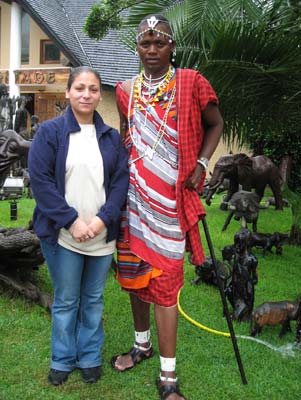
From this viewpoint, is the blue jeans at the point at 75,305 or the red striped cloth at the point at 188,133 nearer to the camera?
the red striped cloth at the point at 188,133

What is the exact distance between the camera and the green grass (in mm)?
2850

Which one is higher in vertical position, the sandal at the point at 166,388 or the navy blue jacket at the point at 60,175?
the navy blue jacket at the point at 60,175

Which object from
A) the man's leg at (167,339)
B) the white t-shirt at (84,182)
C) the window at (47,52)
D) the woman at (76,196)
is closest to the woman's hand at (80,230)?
the woman at (76,196)

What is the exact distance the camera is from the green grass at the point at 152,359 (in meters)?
2.85

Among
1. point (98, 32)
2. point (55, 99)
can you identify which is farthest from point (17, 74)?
point (98, 32)

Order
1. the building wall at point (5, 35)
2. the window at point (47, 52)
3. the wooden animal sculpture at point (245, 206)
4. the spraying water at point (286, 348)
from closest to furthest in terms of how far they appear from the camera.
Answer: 1. the spraying water at point (286, 348)
2. the wooden animal sculpture at point (245, 206)
3. the window at point (47, 52)
4. the building wall at point (5, 35)

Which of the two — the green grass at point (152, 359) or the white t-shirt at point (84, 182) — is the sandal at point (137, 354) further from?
the white t-shirt at point (84, 182)

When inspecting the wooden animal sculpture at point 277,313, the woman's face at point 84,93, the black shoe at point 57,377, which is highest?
the woman's face at point 84,93

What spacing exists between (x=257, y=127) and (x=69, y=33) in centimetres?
1262

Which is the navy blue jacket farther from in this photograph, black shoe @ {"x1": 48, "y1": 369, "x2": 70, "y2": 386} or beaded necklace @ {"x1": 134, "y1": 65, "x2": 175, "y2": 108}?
black shoe @ {"x1": 48, "y1": 369, "x2": 70, "y2": 386}

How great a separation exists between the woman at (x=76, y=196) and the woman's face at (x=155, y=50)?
30cm

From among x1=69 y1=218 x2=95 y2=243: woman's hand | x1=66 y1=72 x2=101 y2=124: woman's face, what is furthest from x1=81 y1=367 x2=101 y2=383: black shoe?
x1=66 y1=72 x2=101 y2=124: woman's face

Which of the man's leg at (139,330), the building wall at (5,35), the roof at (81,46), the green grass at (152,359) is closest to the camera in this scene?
the green grass at (152,359)

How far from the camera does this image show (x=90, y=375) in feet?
9.56
